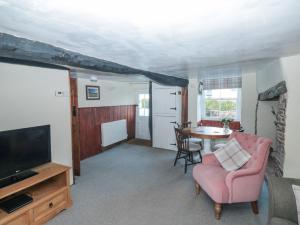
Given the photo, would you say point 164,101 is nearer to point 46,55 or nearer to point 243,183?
point 243,183

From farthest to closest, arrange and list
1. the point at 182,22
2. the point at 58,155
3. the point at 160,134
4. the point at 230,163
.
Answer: the point at 160,134 < the point at 58,155 < the point at 230,163 < the point at 182,22

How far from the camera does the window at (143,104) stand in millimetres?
5988

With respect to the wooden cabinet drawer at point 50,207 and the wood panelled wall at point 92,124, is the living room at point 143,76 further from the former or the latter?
the wood panelled wall at point 92,124

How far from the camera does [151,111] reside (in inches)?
206

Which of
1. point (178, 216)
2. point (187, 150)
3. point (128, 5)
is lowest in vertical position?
point (178, 216)

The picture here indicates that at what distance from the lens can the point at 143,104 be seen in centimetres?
607

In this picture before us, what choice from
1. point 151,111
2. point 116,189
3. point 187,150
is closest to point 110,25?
point 116,189

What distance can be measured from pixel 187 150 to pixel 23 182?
8.71ft

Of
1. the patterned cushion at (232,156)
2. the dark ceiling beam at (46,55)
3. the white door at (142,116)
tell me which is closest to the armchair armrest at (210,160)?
the patterned cushion at (232,156)

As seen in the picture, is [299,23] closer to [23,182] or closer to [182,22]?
[182,22]

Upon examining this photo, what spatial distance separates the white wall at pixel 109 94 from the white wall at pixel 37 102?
1470 millimetres

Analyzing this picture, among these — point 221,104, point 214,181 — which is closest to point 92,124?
point 214,181

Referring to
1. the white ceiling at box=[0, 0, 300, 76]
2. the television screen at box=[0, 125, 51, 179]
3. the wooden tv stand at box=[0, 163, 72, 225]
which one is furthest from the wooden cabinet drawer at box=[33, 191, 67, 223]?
the white ceiling at box=[0, 0, 300, 76]

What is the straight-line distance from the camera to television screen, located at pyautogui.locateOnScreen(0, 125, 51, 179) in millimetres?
1978
